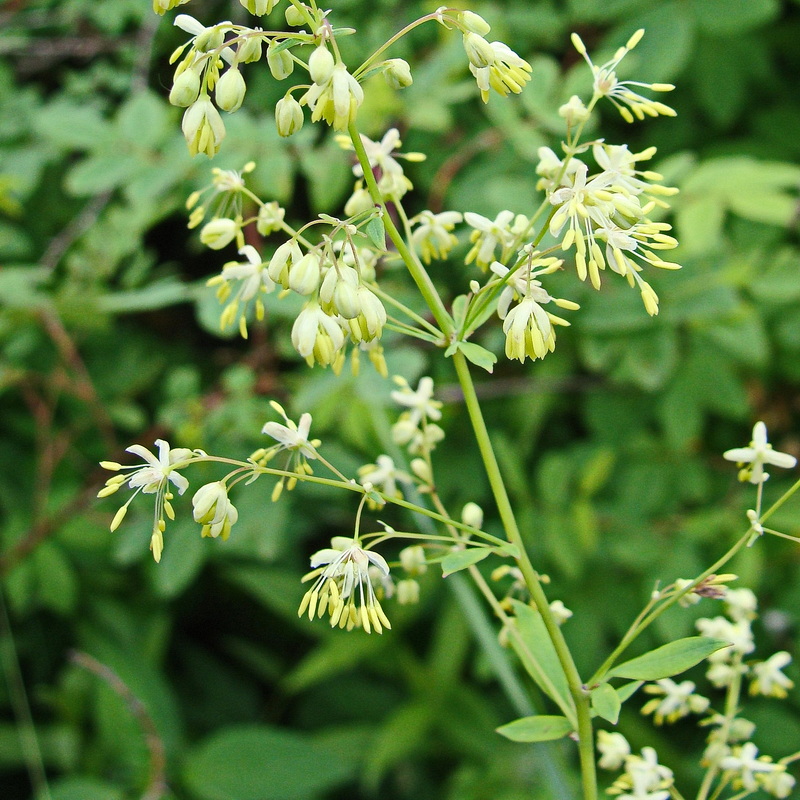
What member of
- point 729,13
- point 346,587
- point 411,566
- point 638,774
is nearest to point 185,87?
point 346,587

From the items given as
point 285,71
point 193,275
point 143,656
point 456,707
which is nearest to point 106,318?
point 193,275

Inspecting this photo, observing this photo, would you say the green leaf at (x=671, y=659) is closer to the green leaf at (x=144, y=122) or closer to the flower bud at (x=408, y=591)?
the flower bud at (x=408, y=591)

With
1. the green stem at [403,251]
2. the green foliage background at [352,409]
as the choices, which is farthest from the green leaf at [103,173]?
the green stem at [403,251]

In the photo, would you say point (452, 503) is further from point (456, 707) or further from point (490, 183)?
point (490, 183)

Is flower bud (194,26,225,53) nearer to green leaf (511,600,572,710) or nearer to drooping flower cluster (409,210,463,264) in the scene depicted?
drooping flower cluster (409,210,463,264)

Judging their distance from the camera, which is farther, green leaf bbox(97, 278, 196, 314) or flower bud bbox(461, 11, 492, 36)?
green leaf bbox(97, 278, 196, 314)

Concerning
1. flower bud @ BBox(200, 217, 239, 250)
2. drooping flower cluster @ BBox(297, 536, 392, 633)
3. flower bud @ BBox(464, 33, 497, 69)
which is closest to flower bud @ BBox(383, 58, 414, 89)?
flower bud @ BBox(464, 33, 497, 69)

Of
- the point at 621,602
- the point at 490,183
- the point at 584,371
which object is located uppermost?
the point at 490,183
